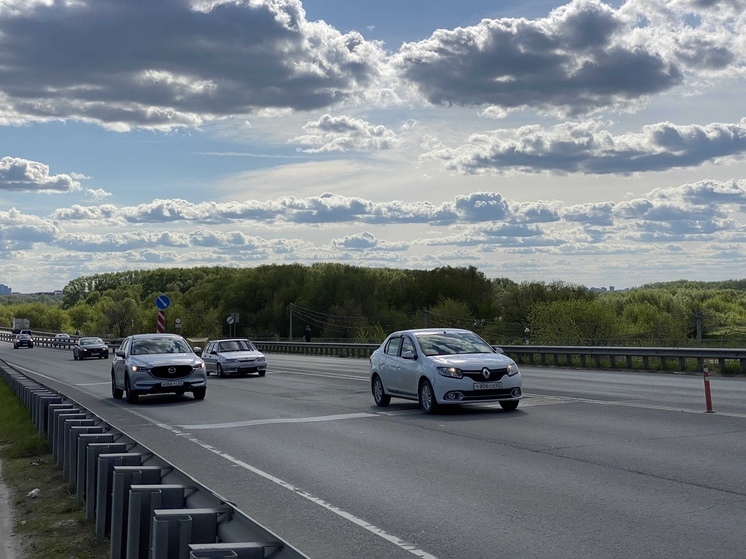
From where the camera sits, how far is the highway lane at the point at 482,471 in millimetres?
7746

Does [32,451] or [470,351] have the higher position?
[470,351]

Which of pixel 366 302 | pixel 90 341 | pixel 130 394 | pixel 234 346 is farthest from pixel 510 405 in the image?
pixel 366 302

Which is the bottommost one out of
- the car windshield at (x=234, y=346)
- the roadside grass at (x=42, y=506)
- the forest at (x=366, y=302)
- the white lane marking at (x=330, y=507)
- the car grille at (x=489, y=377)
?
the roadside grass at (x=42, y=506)

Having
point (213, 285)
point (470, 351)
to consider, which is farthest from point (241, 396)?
point (213, 285)

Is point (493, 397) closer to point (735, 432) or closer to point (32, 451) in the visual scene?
point (735, 432)

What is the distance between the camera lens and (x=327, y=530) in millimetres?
8344

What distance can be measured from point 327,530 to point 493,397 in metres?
9.67

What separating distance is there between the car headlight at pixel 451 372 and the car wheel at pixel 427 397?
1.22 feet

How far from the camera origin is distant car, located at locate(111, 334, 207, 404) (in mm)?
23188

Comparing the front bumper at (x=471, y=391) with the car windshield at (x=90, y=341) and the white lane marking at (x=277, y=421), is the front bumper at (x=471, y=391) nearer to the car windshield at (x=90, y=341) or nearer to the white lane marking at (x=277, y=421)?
the white lane marking at (x=277, y=421)

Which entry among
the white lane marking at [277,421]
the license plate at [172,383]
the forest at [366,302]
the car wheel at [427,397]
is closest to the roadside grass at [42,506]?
the white lane marking at [277,421]

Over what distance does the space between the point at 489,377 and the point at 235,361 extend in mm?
18639

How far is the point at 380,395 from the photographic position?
2022 centimetres

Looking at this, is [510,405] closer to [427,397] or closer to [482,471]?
[427,397]
